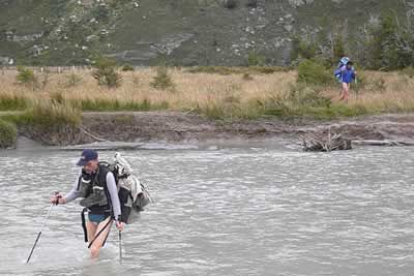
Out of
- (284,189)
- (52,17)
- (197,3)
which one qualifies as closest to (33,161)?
(284,189)

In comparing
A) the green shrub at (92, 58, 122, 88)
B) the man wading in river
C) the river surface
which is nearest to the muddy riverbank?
the river surface

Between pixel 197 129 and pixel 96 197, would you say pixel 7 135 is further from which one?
pixel 96 197

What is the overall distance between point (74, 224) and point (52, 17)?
95.1 meters

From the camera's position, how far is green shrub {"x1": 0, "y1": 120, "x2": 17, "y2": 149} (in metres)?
23.1

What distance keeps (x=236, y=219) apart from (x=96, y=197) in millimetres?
3682

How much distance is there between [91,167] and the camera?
9969 mm

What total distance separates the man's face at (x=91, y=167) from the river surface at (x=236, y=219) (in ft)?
4.32

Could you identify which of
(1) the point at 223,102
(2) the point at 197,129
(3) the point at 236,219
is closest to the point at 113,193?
(3) the point at 236,219

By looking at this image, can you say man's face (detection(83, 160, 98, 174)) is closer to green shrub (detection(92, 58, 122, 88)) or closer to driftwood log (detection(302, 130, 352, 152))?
driftwood log (detection(302, 130, 352, 152))

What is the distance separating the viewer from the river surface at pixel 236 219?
10.3 m

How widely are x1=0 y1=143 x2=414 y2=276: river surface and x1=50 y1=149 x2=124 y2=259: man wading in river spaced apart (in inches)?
17.2

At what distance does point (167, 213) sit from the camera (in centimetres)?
1381

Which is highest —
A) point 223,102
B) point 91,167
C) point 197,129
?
point 91,167

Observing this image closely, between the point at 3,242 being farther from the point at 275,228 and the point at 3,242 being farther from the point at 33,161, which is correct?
the point at 33,161
